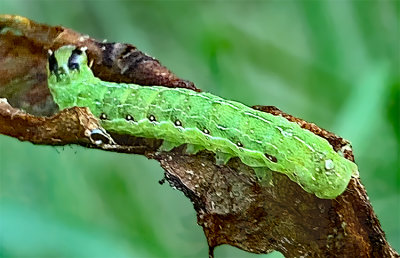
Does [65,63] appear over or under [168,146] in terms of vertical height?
over

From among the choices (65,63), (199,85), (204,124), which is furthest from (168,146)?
(199,85)

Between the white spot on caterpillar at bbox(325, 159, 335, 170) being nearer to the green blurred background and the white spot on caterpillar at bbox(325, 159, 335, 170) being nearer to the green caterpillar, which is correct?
the green caterpillar

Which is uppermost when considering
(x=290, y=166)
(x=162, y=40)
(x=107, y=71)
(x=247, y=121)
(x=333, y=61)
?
(x=162, y=40)

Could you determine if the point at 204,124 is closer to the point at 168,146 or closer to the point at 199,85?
the point at 168,146

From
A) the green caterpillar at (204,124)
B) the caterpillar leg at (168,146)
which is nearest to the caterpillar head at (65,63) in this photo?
the green caterpillar at (204,124)

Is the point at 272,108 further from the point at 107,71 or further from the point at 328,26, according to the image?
the point at 328,26

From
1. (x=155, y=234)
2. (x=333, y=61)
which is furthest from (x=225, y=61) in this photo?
(x=155, y=234)

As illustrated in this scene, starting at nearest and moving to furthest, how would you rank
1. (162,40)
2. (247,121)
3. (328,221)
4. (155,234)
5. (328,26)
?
(328,221), (247,121), (155,234), (328,26), (162,40)
